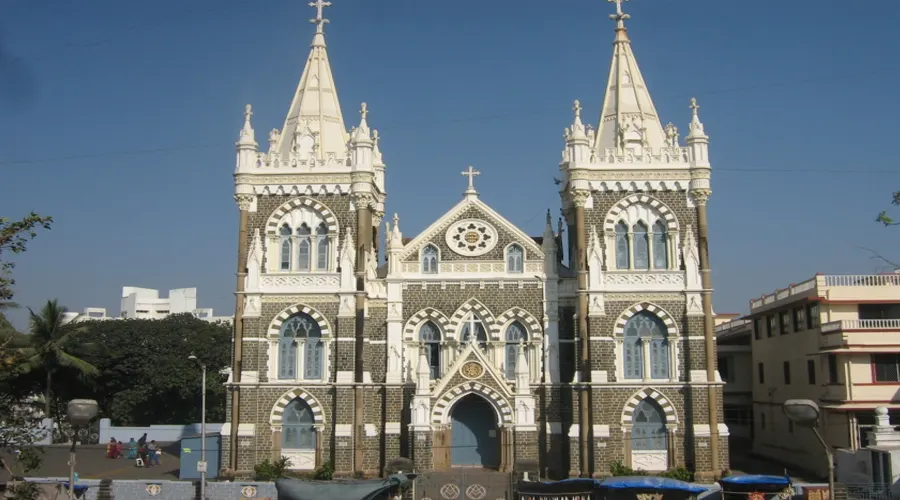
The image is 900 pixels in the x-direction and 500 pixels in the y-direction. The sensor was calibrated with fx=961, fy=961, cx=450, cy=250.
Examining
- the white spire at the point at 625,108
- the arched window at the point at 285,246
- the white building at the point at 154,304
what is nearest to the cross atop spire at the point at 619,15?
the white spire at the point at 625,108

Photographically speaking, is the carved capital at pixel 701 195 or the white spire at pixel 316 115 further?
the white spire at pixel 316 115

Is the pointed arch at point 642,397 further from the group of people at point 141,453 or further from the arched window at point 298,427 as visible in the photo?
the group of people at point 141,453

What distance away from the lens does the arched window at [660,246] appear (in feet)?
123

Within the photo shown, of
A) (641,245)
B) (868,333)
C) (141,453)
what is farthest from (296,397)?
(868,333)

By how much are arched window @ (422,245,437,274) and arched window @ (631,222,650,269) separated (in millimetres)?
7897

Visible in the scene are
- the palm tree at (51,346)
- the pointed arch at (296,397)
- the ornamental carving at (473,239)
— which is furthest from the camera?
the palm tree at (51,346)

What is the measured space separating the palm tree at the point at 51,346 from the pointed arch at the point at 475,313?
25.7m

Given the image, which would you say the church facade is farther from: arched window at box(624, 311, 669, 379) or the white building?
the white building

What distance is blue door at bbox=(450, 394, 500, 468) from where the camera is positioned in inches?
1474

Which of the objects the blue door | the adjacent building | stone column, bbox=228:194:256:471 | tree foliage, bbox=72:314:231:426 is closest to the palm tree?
tree foliage, bbox=72:314:231:426

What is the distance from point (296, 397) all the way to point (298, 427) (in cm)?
118

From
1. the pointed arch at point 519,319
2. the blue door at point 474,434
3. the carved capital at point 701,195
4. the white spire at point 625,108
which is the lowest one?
the blue door at point 474,434

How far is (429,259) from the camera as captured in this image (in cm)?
3881

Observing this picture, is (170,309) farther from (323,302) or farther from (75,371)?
(323,302)
